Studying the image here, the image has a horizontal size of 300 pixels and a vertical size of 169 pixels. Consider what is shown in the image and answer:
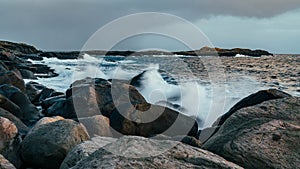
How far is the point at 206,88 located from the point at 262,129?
618 inches

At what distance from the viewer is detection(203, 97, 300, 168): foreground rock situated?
3.50 metres

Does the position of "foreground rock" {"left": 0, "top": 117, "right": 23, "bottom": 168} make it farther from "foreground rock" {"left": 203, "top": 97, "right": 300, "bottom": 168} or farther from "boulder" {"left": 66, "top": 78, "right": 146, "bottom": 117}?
"foreground rock" {"left": 203, "top": 97, "right": 300, "bottom": 168}

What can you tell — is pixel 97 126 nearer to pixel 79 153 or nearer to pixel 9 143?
pixel 9 143

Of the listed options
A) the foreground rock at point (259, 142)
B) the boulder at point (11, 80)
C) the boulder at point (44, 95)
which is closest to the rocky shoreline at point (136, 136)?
the foreground rock at point (259, 142)

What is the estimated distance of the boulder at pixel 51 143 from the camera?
19.1 ft

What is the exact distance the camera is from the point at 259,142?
141 inches

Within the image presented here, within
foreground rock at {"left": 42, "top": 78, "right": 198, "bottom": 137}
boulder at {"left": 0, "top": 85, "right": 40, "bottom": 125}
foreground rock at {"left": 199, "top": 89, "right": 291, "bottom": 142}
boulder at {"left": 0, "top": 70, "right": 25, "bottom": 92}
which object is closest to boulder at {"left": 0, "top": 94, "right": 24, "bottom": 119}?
boulder at {"left": 0, "top": 85, "right": 40, "bottom": 125}

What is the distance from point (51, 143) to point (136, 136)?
2.93 metres

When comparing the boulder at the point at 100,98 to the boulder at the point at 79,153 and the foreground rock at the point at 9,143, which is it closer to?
the foreground rock at the point at 9,143

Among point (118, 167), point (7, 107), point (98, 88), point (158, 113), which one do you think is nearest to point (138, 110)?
point (158, 113)

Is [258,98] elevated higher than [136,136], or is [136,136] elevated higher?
[136,136]

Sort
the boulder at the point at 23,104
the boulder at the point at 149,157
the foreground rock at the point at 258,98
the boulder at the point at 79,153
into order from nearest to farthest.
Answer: the boulder at the point at 149,157 < the boulder at the point at 79,153 < the foreground rock at the point at 258,98 < the boulder at the point at 23,104

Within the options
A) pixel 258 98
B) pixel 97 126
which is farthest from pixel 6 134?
pixel 258 98

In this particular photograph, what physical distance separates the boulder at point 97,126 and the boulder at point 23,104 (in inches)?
126
